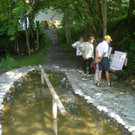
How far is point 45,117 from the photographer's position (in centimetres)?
550

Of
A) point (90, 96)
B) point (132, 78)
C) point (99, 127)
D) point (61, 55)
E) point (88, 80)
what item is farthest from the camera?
point (61, 55)

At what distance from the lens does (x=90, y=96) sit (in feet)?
21.3

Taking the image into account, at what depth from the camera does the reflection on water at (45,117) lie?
4793 mm

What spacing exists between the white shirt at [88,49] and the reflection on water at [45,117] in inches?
70.4

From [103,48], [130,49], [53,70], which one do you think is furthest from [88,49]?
[53,70]

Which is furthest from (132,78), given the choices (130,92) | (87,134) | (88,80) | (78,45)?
(87,134)

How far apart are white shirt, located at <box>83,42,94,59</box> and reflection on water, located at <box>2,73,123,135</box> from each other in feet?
5.87

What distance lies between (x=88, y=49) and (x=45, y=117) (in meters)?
3.80

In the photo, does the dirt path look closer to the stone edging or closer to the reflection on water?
the stone edging

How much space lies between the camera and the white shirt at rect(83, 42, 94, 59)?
8.15m

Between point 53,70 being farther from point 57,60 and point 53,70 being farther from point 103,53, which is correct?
point 103,53

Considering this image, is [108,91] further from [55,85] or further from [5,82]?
[5,82]

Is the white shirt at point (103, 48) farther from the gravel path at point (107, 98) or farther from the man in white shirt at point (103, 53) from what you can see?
the gravel path at point (107, 98)

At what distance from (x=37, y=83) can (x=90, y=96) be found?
3037 mm
